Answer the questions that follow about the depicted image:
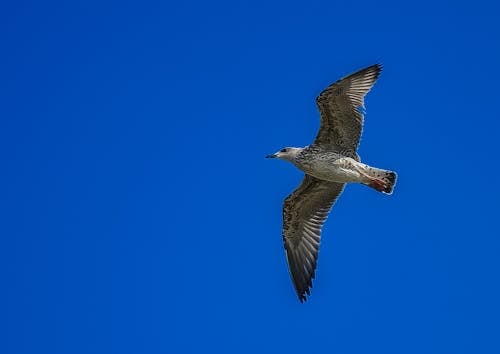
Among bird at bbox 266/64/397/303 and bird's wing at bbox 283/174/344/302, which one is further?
bird's wing at bbox 283/174/344/302

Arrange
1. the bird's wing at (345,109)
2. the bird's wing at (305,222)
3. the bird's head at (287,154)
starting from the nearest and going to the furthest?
the bird's wing at (345,109), the bird's head at (287,154), the bird's wing at (305,222)

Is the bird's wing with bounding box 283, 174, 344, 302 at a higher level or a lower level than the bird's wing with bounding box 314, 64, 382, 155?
lower

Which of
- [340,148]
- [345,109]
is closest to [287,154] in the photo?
[340,148]

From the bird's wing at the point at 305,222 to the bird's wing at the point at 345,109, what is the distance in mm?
1229

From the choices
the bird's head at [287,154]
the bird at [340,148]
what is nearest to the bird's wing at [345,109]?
the bird at [340,148]

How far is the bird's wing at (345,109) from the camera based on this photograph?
1405cm

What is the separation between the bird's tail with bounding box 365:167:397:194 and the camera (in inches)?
557

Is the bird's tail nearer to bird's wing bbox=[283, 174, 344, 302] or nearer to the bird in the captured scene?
the bird

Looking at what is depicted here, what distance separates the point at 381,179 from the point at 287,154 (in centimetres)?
169

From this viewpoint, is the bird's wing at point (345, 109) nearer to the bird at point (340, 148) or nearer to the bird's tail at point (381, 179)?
the bird at point (340, 148)

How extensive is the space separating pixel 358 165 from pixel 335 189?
1447 millimetres

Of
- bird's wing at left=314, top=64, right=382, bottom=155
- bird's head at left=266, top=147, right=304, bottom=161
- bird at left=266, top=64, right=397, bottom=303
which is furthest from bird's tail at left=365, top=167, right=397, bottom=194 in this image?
bird's head at left=266, top=147, right=304, bottom=161

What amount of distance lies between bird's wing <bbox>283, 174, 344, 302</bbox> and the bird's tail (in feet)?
4.53

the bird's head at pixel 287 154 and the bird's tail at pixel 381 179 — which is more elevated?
the bird's head at pixel 287 154
